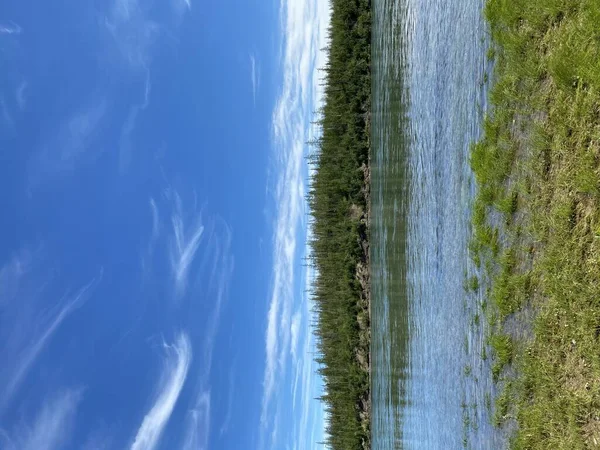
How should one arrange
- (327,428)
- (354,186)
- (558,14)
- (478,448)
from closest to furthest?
(558,14) < (478,448) < (354,186) < (327,428)

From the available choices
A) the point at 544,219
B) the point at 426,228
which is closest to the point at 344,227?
the point at 426,228

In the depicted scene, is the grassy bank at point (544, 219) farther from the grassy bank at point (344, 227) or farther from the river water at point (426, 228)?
the grassy bank at point (344, 227)

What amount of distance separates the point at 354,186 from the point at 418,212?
9.22 m

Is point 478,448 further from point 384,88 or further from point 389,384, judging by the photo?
point 384,88

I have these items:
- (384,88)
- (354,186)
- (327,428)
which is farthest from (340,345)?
(384,88)

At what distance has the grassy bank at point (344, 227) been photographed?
95.8 ft

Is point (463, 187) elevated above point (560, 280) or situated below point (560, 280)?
above

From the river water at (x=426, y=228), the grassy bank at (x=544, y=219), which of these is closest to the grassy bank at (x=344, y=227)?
the river water at (x=426, y=228)

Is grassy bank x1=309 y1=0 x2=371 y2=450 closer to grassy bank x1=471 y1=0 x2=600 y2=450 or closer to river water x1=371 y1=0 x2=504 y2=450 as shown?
river water x1=371 y1=0 x2=504 y2=450

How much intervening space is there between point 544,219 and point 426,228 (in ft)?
29.8

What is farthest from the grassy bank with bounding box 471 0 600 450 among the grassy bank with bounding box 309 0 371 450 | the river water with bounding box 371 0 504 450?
the grassy bank with bounding box 309 0 371 450

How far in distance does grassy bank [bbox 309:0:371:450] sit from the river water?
1264 mm

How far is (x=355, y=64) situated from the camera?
3027cm

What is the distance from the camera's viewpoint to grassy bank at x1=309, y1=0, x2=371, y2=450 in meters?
29.2
